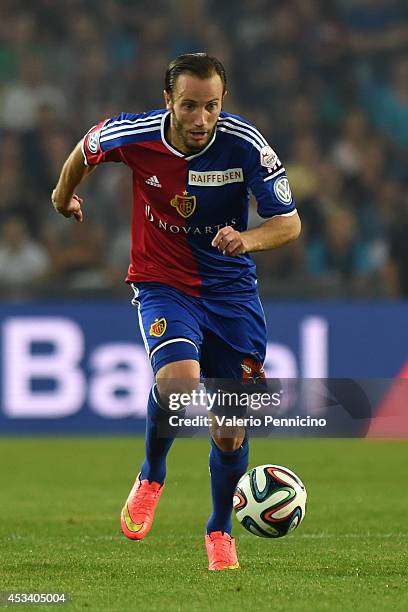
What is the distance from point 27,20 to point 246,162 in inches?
358

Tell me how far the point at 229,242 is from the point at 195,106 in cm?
64

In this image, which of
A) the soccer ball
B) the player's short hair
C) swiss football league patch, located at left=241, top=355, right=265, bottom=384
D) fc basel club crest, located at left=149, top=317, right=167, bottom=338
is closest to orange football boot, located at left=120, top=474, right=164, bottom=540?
the soccer ball

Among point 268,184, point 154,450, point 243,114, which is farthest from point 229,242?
point 243,114

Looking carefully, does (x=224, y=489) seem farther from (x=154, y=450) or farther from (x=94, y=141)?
(x=94, y=141)

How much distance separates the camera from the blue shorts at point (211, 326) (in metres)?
5.25

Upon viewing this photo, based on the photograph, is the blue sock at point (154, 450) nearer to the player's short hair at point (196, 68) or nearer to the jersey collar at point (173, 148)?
the jersey collar at point (173, 148)

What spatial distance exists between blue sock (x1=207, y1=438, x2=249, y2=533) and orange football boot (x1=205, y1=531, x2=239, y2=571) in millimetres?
45

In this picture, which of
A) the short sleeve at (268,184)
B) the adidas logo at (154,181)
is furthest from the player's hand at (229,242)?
the adidas logo at (154,181)

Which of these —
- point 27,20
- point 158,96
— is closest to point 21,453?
point 158,96

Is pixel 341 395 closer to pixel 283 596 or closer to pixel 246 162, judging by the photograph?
pixel 283 596

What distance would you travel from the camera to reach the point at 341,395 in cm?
451

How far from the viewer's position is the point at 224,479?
5387 mm

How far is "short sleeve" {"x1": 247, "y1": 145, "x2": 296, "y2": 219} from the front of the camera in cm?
509

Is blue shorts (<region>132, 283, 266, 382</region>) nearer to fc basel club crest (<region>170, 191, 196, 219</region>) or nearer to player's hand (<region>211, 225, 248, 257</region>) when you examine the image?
fc basel club crest (<region>170, 191, 196, 219</region>)
